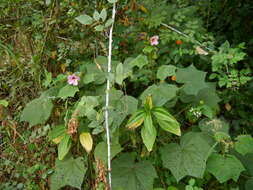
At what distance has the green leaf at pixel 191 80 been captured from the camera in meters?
1.83

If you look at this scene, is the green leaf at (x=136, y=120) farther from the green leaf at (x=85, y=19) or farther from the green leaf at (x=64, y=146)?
the green leaf at (x=85, y=19)

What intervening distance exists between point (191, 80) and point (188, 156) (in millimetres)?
512

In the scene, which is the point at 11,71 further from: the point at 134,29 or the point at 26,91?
the point at 134,29

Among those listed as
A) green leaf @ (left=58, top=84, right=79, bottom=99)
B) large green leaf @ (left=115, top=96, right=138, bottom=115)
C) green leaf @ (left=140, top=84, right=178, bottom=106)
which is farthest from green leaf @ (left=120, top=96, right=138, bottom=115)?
green leaf @ (left=58, top=84, right=79, bottom=99)

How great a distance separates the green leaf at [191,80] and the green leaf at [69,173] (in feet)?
2.63

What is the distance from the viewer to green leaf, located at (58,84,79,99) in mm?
1750

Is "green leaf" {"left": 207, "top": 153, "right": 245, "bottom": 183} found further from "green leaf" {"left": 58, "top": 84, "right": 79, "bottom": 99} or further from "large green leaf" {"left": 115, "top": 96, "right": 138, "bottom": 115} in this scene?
"green leaf" {"left": 58, "top": 84, "right": 79, "bottom": 99}

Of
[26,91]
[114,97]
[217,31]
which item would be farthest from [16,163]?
[217,31]

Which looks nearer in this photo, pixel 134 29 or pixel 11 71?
pixel 11 71

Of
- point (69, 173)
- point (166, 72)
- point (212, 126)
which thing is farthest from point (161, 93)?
point (69, 173)

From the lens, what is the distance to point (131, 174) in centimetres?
168

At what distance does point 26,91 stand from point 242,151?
1.65m

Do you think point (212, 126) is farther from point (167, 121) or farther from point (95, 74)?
point (95, 74)

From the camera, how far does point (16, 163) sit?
2148 millimetres
